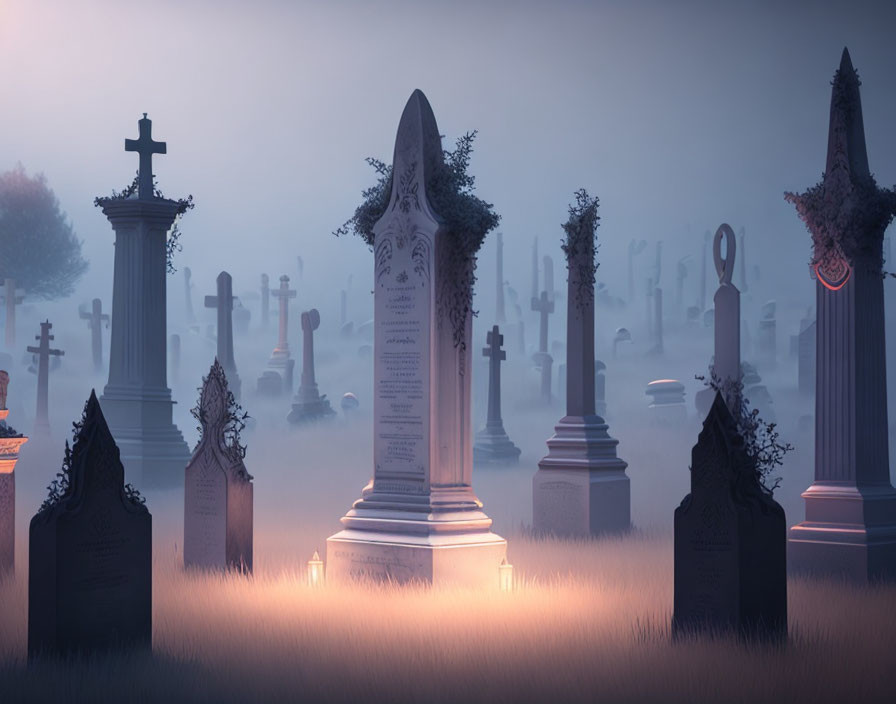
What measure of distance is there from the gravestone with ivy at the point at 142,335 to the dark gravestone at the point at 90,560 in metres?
12.7

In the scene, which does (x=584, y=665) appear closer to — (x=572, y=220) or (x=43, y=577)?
(x=43, y=577)

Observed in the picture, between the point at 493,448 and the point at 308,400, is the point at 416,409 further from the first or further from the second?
the point at 308,400

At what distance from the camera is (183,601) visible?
1145 cm

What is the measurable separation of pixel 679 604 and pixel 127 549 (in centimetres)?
407

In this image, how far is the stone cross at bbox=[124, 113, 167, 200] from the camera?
73.3 ft

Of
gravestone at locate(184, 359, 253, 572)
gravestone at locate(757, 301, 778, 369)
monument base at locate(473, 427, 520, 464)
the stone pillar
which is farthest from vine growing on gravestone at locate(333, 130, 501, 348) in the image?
gravestone at locate(757, 301, 778, 369)

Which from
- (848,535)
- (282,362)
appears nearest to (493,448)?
(282,362)

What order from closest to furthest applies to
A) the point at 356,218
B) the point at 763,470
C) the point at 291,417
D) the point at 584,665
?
the point at 584,665
the point at 763,470
the point at 356,218
the point at 291,417

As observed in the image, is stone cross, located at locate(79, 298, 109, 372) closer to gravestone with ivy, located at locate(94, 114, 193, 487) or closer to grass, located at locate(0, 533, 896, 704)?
gravestone with ivy, located at locate(94, 114, 193, 487)

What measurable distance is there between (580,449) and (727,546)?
838 cm

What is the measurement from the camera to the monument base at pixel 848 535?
42.9 ft

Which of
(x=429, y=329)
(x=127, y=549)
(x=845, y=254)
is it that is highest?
(x=845, y=254)

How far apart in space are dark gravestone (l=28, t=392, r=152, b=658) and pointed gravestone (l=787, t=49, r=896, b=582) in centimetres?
737

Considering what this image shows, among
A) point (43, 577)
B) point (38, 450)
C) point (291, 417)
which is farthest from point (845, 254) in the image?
point (291, 417)
